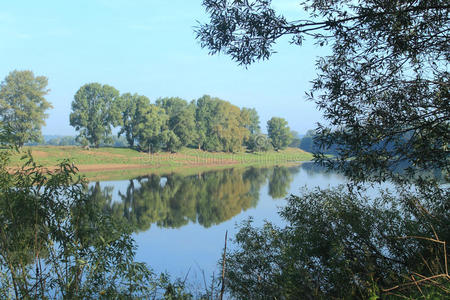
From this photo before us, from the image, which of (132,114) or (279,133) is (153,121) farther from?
(279,133)

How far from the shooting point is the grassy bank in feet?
132

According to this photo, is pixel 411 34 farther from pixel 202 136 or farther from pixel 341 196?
pixel 202 136

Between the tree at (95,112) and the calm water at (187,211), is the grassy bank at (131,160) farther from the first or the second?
the calm water at (187,211)

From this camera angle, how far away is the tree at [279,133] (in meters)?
74.8

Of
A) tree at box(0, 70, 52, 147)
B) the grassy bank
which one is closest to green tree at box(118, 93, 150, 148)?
the grassy bank

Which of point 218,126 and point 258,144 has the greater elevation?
point 218,126

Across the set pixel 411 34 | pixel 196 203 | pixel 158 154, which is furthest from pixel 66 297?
pixel 158 154

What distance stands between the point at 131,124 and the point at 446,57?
50.0 m

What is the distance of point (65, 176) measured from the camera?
5027 mm

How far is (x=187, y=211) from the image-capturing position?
2148 cm

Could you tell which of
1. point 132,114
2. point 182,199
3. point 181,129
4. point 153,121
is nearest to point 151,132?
point 153,121

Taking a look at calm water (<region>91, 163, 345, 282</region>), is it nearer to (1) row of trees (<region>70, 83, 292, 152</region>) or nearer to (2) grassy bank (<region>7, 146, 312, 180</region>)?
(2) grassy bank (<region>7, 146, 312, 180</region>)

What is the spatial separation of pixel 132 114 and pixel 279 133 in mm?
32127

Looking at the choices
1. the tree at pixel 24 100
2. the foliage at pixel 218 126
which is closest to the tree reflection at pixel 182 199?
the tree at pixel 24 100
